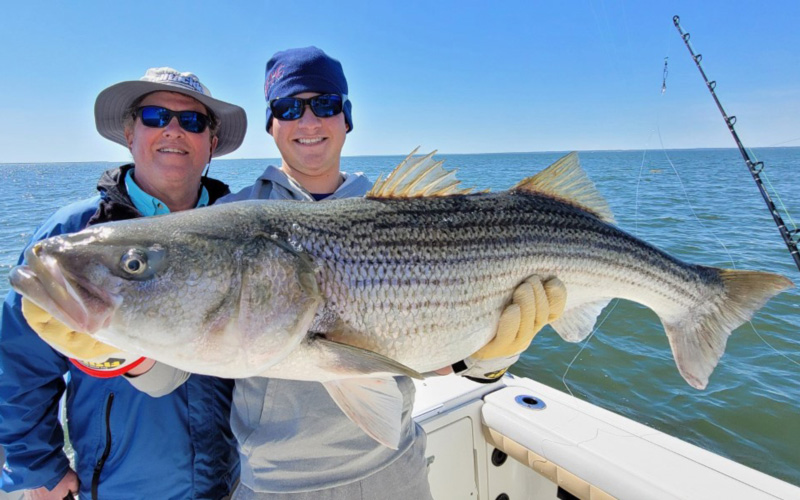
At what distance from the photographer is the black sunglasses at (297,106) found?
9.42ft

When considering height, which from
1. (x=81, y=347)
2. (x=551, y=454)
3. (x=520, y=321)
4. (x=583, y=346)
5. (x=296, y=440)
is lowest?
(x=583, y=346)

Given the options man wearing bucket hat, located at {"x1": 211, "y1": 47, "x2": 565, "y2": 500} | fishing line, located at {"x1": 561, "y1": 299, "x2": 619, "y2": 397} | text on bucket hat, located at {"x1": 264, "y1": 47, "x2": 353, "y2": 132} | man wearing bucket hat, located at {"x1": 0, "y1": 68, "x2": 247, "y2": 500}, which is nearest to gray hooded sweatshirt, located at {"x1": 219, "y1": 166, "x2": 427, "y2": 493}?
man wearing bucket hat, located at {"x1": 211, "y1": 47, "x2": 565, "y2": 500}

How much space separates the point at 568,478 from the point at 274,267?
273 centimetres

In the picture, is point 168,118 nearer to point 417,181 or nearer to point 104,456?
point 417,181

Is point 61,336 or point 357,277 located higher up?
point 357,277

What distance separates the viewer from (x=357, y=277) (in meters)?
2.23

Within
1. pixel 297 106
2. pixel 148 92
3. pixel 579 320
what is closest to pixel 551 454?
pixel 579 320

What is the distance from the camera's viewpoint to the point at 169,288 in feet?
6.29

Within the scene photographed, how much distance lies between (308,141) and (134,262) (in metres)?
1.35

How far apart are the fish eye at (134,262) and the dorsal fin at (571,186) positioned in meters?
2.19

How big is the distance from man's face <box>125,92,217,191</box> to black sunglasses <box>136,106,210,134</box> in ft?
0.09

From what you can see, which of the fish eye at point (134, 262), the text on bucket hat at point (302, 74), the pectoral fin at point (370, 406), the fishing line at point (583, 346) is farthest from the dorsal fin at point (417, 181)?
the fishing line at point (583, 346)

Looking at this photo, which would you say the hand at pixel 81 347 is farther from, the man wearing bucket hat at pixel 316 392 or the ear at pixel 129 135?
the ear at pixel 129 135

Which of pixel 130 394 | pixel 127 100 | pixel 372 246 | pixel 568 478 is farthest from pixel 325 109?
pixel 568 478
